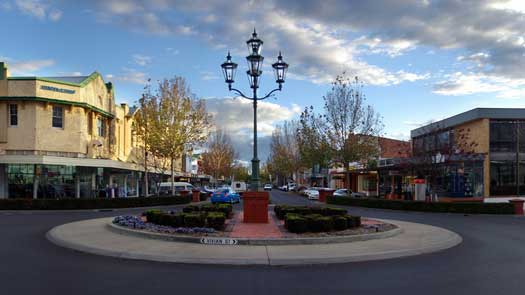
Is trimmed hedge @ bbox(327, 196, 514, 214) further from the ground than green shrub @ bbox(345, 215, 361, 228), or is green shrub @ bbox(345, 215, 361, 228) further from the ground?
green shrub @ bbox(345, 215, 361, 228)

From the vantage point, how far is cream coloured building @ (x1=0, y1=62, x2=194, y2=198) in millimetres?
33500

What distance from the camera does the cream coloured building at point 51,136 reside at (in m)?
33.5

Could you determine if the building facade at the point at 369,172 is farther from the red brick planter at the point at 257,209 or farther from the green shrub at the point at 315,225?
the green shrub at the point at 315,225

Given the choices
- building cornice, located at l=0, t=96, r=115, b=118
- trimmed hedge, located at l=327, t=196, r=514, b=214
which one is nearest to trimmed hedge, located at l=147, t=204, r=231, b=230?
trimmed hedge, located at l=327, t=196, r=514, b=214

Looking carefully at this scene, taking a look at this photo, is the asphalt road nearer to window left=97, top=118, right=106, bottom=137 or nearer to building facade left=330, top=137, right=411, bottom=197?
window left=97, top=118, right=106, bottom=137

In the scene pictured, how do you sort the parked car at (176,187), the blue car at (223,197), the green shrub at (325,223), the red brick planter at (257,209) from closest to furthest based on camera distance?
the green shrub at (325,223), the red brick planter at (257,209), the blue car at (223,197), the parked car at (176,187)

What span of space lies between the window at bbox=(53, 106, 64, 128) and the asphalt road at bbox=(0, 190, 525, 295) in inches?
952

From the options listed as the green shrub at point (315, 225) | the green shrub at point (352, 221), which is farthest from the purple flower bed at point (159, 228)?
the green shrub at point (352, 221)

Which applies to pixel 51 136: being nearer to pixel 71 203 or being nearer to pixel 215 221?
pixel 71 203

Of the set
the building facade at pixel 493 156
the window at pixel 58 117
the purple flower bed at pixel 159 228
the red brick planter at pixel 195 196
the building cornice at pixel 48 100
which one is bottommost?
the red brick planter at pixel 195 196

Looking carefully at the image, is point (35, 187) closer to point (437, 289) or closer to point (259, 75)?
point (259, 75)

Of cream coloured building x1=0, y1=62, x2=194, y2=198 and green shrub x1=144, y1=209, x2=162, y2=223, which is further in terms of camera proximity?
cream coloured building x1=0, y1=62, x2=194, y2=198

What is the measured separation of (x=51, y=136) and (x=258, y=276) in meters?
29.5

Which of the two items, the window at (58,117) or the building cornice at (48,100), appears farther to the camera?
the window at (58,117)
